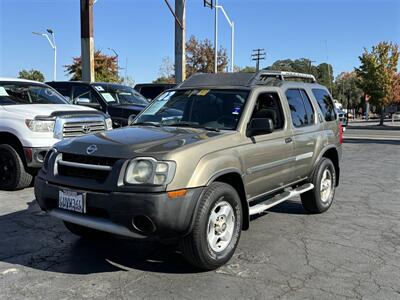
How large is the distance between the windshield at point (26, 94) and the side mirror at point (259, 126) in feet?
16.3

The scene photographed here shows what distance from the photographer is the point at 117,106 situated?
1149 centimetres

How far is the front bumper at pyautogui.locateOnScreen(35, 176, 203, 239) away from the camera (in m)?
3.87

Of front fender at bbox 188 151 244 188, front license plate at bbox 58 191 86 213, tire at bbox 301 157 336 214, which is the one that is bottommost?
tire at bbox 301 157 336 214

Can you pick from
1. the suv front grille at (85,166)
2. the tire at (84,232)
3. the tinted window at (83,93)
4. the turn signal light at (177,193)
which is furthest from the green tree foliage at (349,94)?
the turn signal light at (177,193)

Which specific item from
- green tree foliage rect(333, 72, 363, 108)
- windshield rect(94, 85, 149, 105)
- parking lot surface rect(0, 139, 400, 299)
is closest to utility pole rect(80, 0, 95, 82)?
windshield rect(94, 85, 149, 105)

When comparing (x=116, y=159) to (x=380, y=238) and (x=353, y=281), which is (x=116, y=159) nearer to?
(x=353, y=281)

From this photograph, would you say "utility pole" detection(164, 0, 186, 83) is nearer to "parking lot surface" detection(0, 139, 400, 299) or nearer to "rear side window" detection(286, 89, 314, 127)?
"rear side window" detection(286, 89, 314, 127)

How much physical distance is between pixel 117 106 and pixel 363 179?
5876 mm

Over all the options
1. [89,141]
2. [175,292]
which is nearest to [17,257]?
[89,141]

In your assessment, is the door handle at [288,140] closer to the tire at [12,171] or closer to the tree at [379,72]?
the tire at [12,171]

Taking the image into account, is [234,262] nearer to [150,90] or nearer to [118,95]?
[118,95]

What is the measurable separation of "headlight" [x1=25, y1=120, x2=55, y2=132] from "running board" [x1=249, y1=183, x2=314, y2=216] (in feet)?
13.1

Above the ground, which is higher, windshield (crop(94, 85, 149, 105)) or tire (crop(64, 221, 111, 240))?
windshield (crop(94, 85, 149, 105))

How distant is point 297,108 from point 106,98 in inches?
261
